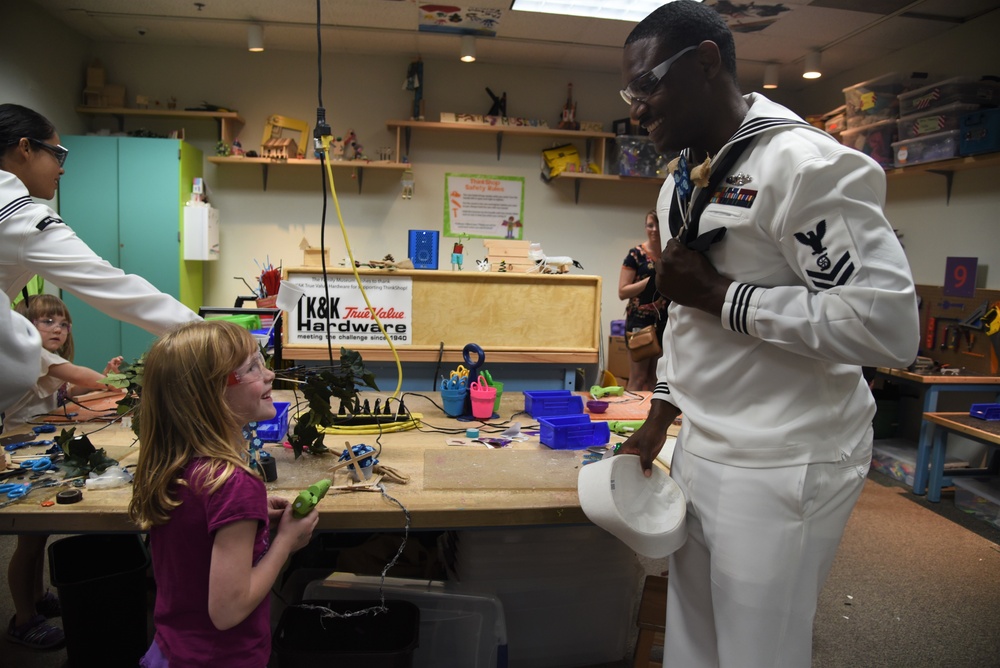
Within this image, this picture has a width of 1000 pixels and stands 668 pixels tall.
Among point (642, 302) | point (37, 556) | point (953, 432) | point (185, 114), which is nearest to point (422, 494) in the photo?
point (37, 556)

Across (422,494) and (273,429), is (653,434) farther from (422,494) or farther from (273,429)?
(273,429)

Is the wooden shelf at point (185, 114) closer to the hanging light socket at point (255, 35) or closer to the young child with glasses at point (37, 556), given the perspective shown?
the hanging light socket at point (255, 35)

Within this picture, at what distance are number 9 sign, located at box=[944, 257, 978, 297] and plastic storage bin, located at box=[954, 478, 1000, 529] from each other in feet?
3.75

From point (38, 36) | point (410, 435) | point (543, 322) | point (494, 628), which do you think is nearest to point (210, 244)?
point (38, 36)

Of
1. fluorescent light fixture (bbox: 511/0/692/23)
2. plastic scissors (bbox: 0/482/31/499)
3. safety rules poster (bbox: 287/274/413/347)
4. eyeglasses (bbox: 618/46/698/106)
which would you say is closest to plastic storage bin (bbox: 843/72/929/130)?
fluorescent light fixture (bbox: 511/0/692/23)

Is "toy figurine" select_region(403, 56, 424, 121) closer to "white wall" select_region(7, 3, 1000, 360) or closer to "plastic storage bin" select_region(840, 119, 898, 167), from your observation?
"white wall" select_region(7, 3, 1000, 360)

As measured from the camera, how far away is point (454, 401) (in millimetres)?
2107

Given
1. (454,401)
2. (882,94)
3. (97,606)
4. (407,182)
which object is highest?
→ (882,94)

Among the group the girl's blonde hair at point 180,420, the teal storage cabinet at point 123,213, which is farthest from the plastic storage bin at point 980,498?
the teal storage cabinet at point 123,213

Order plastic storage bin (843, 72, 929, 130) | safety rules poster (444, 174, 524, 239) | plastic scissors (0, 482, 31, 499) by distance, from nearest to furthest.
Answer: plastic scissors (0, 482, 31, 499) < plastic storage bin (843, 72, 929, 130) < safety rules poster (444, 174, 524, 239)

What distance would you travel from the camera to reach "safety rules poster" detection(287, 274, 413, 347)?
2979 millimetres

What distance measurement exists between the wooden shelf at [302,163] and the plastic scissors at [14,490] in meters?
3.83

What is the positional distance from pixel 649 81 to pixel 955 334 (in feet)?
12.7

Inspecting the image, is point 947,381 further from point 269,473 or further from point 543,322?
point 269,473
